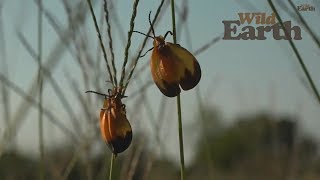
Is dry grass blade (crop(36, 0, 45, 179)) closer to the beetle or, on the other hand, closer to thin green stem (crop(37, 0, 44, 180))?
thin green stem (crop(37, 0, 44, 180))

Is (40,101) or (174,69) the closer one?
(174,69)

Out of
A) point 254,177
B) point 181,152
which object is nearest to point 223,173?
point 254,177

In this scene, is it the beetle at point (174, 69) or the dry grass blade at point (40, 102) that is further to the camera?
the dry grass blade at point (40, 102)

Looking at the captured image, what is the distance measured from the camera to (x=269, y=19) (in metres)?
1.06

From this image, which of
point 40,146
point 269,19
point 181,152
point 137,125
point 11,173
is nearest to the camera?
point 181,152

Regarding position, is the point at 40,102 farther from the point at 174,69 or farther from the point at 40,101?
the point at 174,69

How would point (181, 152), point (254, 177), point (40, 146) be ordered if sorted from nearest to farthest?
point (181, 152) < point (40, 146) < point (254, 177)

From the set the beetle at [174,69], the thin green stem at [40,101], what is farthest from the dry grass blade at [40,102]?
the beetle at [174,69]

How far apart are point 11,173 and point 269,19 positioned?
855 millimetres

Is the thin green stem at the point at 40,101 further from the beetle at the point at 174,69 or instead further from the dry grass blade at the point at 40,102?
the beetle at the point at 174,69

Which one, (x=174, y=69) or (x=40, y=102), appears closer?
(x=174, y=69)

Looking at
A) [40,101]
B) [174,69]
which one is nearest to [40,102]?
[40,101]

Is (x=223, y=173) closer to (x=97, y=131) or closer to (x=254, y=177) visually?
(x=254, y=177)

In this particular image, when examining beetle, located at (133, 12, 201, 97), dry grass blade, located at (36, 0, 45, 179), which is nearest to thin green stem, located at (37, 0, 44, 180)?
dry grass blade, located at (36, 0, 45, 179)
